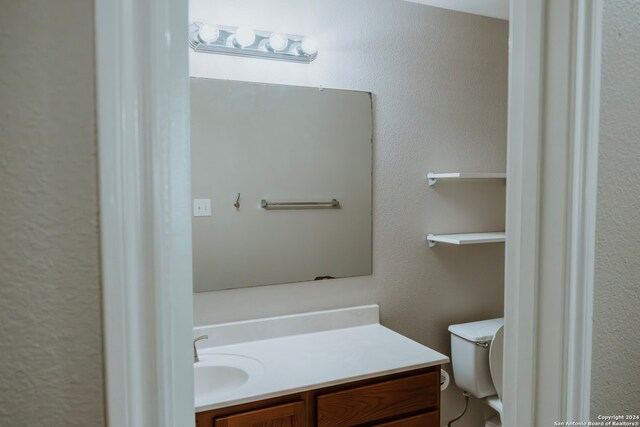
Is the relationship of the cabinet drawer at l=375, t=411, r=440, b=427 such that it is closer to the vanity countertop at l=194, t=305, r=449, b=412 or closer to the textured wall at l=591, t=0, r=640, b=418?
the vanity countertop at l=194, t=305, r=449, b=412

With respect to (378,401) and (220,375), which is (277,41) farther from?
(378,401)

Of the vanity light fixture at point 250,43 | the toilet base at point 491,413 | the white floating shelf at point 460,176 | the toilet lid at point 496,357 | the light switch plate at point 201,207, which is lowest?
the toilet base at point 491,413

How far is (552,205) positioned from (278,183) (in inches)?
56.4

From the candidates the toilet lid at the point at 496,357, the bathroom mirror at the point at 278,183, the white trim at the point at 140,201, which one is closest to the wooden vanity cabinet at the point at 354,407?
the toilet lid at the point at 496,357

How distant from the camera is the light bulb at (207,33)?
1809 millimetres

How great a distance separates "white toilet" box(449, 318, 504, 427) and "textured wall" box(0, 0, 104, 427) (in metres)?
2.02

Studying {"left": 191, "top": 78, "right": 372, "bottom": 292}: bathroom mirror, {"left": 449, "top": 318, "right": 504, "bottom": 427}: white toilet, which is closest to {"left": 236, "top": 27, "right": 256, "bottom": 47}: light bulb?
{"left": 191, "top": 78, "right": 372, "bottom": 292}: bathroom mirror

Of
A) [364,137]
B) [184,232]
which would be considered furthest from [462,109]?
[184,232]

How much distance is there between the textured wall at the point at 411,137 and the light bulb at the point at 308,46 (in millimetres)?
72

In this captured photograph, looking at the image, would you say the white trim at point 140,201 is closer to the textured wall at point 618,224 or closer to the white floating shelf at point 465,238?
the textured wall at point 618,224

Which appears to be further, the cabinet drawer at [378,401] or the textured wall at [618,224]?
the cabinet drawer at [378,401]

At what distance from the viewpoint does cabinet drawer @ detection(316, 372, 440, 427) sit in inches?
62.1

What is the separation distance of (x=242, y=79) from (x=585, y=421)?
170 centimetres

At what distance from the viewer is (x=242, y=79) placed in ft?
6.38
